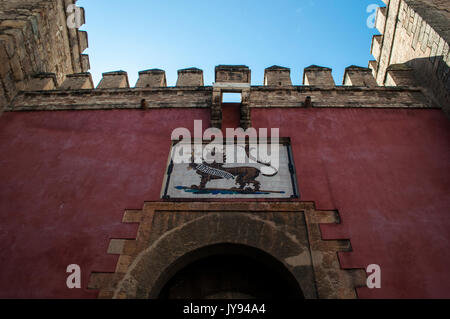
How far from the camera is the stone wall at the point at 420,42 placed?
18.0 ft

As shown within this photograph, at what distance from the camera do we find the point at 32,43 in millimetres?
6465

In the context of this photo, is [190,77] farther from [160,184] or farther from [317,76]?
[160,184]

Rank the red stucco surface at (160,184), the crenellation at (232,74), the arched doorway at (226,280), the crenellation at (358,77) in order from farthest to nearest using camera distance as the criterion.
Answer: the crenellation at (358,77) < the crenellation at (232,74) < the arched doorway at (226,280) < the red stucco surface at (160,184)

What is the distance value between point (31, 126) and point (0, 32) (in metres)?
1.97

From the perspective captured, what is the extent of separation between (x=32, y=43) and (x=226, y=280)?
607 centimetres

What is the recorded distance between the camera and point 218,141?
5.17 m

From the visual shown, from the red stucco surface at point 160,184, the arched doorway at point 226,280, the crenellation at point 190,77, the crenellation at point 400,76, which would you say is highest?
the crenellation at point 190,77

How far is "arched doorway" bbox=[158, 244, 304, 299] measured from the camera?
13.4 ft

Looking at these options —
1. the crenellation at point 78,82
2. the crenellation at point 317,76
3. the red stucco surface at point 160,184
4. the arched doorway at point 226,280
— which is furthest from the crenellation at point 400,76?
the crenellation at point 78,82

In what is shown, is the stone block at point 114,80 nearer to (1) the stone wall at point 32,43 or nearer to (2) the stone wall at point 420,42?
(1) the stone wall at point 32,43

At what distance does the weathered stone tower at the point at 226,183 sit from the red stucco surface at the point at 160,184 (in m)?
0.02

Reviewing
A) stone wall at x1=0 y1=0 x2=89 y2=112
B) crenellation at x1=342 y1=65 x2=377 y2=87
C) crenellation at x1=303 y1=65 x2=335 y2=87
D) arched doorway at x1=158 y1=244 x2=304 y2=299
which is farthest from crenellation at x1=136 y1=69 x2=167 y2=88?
crenellation at x1=342 y1=65 x2=377 y2=87

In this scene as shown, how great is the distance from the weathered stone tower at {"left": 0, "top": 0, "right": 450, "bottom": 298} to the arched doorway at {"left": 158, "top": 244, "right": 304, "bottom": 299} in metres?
0.02

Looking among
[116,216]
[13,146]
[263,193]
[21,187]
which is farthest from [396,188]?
[13,146]
